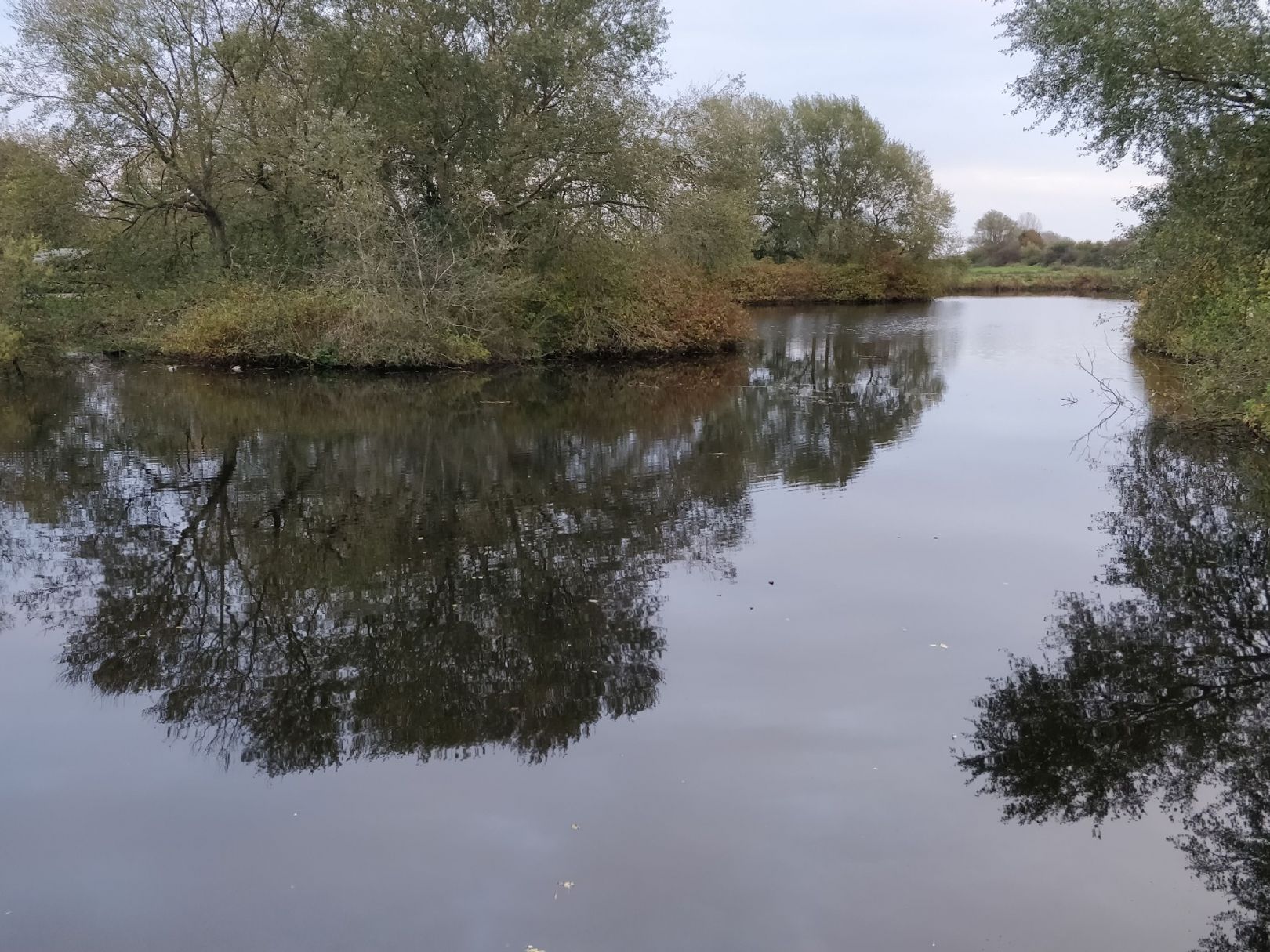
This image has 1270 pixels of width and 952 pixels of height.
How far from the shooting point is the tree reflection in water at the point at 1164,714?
460cm

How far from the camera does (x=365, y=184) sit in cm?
2116

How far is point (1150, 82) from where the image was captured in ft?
39.2

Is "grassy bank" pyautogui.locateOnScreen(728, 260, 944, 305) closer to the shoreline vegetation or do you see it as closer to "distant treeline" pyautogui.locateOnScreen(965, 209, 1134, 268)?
"distant treeline" pyautogui.locateOnScreen(965, 209, 1134, 268)

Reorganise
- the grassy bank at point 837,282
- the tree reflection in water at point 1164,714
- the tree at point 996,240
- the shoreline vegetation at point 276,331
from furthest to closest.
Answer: the tree at point 996,240, the grassy bank at point 837,282, the shoreline vegetation at point 276,331, the tree reflection in water at point 1164,714

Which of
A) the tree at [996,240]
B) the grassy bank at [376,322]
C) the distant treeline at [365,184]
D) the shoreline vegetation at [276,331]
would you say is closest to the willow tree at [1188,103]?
the shoreline vegetation at [276,331]

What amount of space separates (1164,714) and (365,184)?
1958 centimetres

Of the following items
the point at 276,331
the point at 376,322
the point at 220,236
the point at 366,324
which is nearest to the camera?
the point at 376,322

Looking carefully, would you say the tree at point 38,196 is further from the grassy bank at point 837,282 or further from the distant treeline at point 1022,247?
the distant treeline at point 1022,247

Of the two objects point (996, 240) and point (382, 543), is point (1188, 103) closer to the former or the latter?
point (382, 543)

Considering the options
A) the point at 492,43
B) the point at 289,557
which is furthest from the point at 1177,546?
the point at 492,43

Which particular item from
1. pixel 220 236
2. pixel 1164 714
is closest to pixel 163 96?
pixel 220 236

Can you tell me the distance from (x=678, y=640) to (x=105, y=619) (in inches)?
167

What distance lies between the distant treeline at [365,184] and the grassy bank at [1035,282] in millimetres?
37807

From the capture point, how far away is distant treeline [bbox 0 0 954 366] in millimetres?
21594
